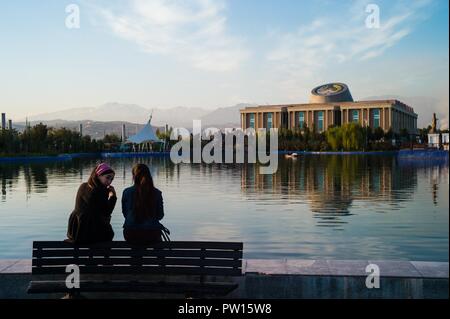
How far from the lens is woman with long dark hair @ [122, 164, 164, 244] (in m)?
6.02

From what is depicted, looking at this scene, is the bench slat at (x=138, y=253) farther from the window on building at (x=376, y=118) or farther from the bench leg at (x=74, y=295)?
the window on building at (x=376, y=118)

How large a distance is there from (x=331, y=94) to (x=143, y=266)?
16404cm

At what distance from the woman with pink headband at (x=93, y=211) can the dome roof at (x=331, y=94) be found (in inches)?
6376

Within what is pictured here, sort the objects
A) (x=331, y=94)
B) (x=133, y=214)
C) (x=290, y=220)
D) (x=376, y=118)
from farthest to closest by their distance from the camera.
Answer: (x=331, y=94)
(x=376, y=118)
(x=290, y=220)
(x=133, y=214)

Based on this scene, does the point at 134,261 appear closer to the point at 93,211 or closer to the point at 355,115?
the point at 93,211

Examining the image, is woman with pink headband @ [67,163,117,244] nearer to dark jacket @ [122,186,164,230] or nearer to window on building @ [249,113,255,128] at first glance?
dark jacket @ [122,186,164,230]

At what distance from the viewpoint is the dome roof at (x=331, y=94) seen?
164225mm

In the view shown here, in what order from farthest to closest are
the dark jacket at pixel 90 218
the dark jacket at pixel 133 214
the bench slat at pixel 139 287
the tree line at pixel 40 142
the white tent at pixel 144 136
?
the white tent at pixel 144 136
the tree line at pixel 40 142
the dark jacket at pixel 133 214
the dark jacket at pixel 90 218
the bench slat at pixel 139 287

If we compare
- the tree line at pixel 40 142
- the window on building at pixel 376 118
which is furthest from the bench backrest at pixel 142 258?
the window on building at pixel 376 118

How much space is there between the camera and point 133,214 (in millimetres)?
6125

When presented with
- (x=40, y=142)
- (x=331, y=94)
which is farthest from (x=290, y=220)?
(x=331, y=94)

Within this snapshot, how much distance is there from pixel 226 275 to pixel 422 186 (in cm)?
2560

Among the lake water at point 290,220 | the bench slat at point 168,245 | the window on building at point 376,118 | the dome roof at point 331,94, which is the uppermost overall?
the dome roof at point 331,94

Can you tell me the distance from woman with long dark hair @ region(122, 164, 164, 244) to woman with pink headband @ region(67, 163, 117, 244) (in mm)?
256
